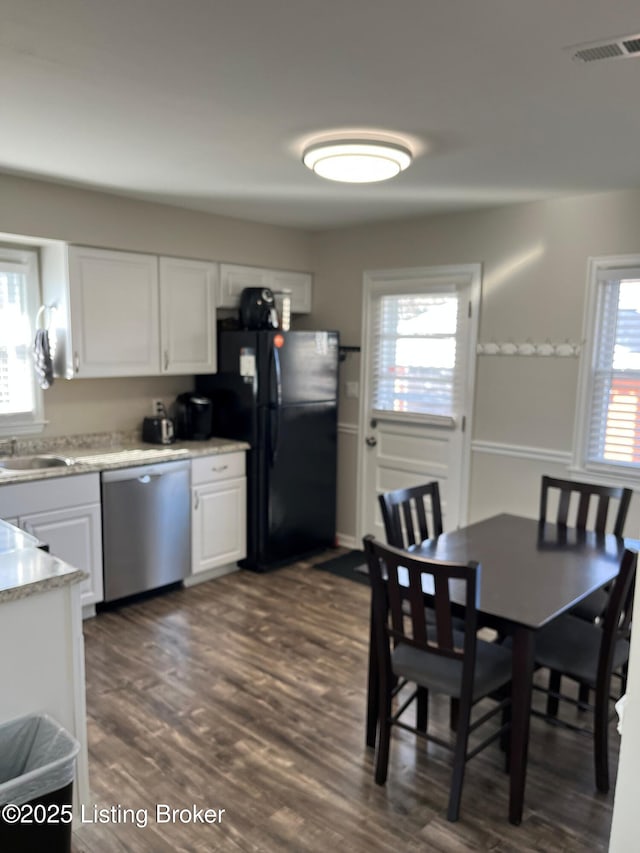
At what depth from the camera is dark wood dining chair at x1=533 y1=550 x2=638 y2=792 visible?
2.20 meters

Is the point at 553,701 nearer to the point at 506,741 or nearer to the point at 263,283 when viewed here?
the point at 506,741

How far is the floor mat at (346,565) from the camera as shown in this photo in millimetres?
4330

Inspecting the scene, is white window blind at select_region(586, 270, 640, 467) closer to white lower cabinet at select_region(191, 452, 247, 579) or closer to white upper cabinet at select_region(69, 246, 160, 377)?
white lower cabinet at select_region(191, 452, 247, 579)

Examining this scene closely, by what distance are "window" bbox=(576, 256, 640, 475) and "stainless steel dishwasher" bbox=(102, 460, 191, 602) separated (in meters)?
2.45

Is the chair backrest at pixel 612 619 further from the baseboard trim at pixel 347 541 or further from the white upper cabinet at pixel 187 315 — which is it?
the white upper cabinet at pixel 187 315

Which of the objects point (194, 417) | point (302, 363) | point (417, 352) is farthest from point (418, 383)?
point (194, 417)

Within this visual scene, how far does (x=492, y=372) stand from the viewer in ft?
13.3

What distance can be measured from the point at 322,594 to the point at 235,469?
39.8 inches

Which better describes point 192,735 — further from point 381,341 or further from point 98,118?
point 381,341

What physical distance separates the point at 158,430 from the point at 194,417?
277 mm

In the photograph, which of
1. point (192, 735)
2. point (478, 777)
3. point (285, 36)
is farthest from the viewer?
point (192, 735)

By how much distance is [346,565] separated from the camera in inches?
179

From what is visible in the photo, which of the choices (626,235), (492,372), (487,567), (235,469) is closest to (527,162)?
(626,235)

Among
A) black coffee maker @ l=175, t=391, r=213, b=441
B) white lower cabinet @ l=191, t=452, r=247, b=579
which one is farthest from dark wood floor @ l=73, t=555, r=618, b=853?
black coffee maker @ l=175, t=391, r=213, b=441
